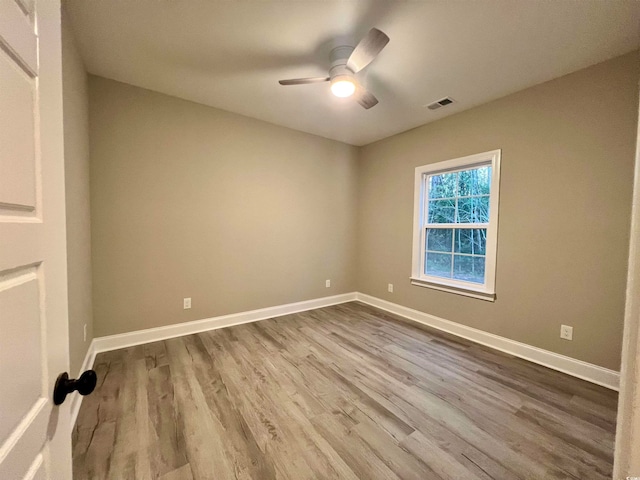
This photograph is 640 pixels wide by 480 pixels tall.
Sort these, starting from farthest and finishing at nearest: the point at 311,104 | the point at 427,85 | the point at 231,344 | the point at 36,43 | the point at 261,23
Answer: the point at 311,104 < the point at 231,344 < the point at 427,85 < the point at 261,23 < the point at 36,43

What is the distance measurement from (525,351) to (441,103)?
2656 mm

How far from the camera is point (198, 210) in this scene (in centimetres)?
294

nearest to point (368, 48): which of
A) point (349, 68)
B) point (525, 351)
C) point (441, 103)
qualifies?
point (349, 68)

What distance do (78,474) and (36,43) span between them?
5.95 feet

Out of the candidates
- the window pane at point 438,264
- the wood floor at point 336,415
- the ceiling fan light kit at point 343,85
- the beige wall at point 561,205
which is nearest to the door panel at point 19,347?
the wood floor at point 336,415

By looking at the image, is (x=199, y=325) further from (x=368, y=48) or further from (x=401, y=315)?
(x=368, y=48)

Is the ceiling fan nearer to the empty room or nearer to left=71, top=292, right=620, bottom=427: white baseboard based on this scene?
the empty room

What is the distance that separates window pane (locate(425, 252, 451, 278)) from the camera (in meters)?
3.23

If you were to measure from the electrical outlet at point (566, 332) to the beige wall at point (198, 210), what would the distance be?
8.83 ft

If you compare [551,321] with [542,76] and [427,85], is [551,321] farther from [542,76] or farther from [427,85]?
[427,85]

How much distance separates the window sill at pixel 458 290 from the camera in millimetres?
2743

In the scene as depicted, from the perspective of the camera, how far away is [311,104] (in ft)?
9.36

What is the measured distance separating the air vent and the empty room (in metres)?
0.05

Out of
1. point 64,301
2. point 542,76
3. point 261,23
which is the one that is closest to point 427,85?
point 542,76
